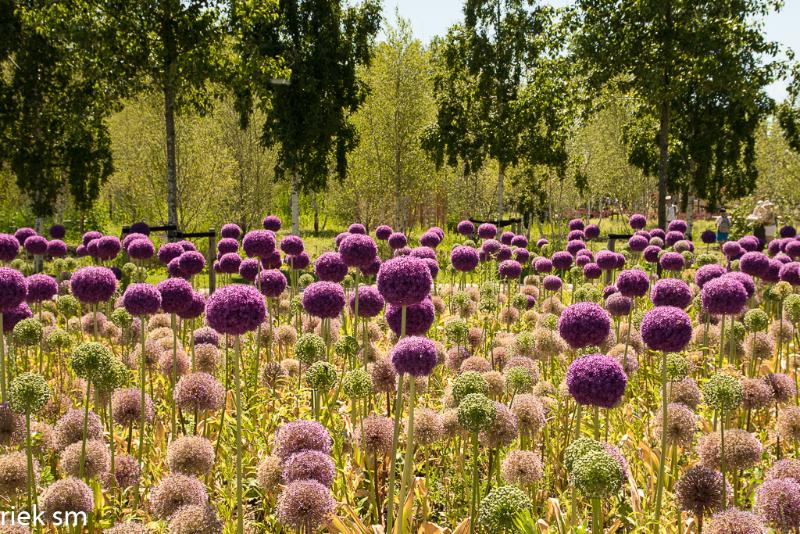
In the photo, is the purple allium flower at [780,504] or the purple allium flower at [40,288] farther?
the purple allium flower at [40,288]

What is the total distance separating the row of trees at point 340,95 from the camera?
15.8 m

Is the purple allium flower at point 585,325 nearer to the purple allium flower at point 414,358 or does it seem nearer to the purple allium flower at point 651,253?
the purple allium flower at point 414,358

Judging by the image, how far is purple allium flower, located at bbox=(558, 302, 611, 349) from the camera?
3385mm

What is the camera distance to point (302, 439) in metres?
2.97

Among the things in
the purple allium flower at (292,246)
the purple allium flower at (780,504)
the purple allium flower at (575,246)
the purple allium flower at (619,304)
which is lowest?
the purple allium flower at (780,504)

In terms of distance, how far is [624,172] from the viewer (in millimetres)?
37531

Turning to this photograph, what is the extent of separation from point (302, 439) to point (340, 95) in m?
20.7

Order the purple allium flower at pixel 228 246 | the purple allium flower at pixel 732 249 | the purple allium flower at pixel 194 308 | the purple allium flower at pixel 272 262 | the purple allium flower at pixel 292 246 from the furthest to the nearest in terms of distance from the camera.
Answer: the purple allium flower at pixel 732 249, the purple allium flower at pixel 228 246, the purple allium flower at pixel 272 262, the purple allium flower at pixel 292 246, the purple allium flower at pixel 194 308

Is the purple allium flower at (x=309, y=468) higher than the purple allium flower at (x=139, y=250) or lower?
lower

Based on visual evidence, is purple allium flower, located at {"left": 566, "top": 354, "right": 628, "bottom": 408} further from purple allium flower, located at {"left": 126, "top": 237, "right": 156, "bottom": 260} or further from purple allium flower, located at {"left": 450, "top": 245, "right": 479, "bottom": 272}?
purple allium flower, located at {"left": 126, "top": 237, "right": 156, "bottom": 260}

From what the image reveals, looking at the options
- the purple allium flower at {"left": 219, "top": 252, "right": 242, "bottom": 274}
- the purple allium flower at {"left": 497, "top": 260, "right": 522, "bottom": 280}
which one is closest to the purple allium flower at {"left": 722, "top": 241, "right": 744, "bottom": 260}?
the purple allium flower at {"left": 497, "top": 260, "right": 522, "bottom": 280}

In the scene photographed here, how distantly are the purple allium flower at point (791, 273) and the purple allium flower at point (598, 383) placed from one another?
4.17 m

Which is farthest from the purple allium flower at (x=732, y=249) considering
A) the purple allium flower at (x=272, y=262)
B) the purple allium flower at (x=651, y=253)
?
the purple allium flower at (x=272, y=262)

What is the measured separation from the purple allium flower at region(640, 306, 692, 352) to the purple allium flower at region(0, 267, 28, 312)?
3.49 meters
